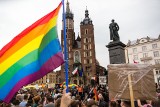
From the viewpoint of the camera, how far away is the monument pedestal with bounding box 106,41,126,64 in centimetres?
1294

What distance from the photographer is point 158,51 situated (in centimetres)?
6525

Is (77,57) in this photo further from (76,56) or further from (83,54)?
(83,54)

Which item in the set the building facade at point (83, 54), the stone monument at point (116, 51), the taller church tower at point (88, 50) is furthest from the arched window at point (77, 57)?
the stone monument at point (116, 51)

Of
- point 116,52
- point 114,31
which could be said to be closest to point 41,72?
point 116,52

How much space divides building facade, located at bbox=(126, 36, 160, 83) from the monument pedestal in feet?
175

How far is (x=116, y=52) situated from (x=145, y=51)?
189 feet

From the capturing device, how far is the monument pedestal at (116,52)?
1294 centimetres

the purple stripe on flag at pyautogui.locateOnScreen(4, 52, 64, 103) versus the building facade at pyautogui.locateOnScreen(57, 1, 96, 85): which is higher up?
the building facade at pyautogui.locateOnScreen(57, 1, 96, 85)

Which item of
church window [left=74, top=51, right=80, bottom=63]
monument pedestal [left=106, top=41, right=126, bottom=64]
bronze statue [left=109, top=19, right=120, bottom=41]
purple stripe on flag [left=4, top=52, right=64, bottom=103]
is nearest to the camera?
purple stripe on flag [left=4, top=52, right=64, bottom=103]

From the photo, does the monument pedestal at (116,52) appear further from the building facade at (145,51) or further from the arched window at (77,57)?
the arched window at (77,57)

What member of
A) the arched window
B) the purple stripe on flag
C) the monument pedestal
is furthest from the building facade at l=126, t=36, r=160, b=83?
the purple stripe on flag

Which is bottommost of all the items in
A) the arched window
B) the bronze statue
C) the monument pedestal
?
the monument pedestal

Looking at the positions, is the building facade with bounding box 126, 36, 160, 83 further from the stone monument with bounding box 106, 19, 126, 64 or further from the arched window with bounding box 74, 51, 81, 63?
the stone monument with bounding box 106, 19, 126, 64

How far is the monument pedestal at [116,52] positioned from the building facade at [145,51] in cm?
5345
